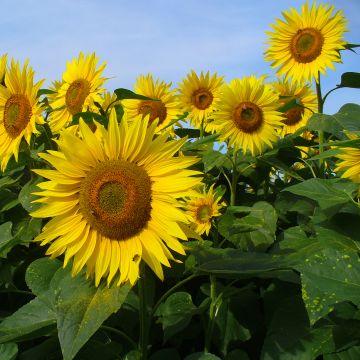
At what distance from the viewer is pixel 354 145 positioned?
2.04 m

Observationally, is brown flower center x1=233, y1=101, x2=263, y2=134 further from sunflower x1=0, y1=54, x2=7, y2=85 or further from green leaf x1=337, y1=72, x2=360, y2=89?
sunflower x1=0, y1=54, x2=7, y2=85

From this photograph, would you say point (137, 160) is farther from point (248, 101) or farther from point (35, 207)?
point (248, 101)

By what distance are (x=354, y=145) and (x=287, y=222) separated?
113 centimetres

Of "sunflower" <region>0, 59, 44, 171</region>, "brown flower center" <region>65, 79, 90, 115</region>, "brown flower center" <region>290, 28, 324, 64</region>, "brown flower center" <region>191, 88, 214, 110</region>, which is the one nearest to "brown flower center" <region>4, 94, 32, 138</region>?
"sunflower" <region>0, 59, 44, 171</region>

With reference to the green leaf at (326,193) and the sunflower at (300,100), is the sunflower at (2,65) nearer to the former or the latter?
the green leaf at (326,193)

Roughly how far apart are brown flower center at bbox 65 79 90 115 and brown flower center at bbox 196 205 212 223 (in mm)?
847

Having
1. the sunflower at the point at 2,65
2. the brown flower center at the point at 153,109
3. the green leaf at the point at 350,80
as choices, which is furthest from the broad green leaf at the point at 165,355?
the brown flower center at the point at 153,109

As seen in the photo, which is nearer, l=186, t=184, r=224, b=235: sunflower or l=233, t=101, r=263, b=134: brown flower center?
l=186, t=184, r=224, b=235: sunflower

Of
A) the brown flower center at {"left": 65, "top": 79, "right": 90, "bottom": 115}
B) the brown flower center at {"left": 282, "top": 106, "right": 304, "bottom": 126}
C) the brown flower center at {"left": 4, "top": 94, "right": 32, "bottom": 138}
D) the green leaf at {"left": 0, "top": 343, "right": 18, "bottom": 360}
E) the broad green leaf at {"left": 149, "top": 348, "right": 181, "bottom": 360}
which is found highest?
the brown flower center at {"left": 282, "top": 106, "right": 304, "bottom": 126}

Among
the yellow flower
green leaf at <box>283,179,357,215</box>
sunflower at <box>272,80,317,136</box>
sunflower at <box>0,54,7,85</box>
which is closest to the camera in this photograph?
green leaf at <box>283,179,357,215</box>

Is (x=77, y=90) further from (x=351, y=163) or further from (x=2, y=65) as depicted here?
(x=351, y=163)

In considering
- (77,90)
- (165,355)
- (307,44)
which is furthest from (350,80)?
(165,355)

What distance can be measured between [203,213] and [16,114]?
112 cm

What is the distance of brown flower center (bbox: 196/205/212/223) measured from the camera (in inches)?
128
